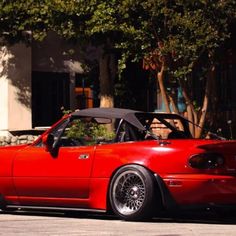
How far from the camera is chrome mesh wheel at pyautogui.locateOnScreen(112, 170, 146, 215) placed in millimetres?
8438

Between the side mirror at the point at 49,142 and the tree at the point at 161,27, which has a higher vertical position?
the tree at the point at 161,27

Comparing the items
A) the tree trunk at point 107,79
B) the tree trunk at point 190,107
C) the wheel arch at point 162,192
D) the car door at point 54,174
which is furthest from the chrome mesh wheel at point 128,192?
the tree trunk at point 107,79

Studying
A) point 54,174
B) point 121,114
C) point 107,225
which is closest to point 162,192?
point 107,225

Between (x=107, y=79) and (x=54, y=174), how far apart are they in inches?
402

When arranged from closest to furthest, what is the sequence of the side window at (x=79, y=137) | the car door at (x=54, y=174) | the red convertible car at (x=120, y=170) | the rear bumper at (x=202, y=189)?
the rear bumper at (x=202, y=189) < the red convertible car at (x=120, y=170) < the car door at (x=54, y=174) < the side window at (x=79, y=137)

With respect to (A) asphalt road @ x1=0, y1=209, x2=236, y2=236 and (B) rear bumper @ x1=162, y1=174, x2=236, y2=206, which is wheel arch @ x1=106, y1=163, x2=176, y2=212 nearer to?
(B) rear bumper @ x1=162, y1=174, x2=236, y2=206

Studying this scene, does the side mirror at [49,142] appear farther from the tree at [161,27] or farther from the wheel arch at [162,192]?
the tree at [161,27]

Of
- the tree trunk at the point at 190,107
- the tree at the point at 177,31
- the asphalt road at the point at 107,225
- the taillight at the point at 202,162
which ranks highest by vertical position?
the tree at the point at 177,31

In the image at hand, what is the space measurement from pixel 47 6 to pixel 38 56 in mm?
6004

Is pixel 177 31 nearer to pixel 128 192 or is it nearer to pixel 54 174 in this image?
pixel 54 174

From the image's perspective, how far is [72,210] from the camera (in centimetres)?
966

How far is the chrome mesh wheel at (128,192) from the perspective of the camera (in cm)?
844

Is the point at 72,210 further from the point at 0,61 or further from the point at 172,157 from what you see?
the point at 0,61

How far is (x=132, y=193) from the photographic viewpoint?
27.9 ft
